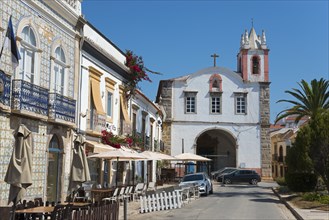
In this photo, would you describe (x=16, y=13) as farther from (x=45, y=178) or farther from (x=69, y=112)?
(x=45, y=178)

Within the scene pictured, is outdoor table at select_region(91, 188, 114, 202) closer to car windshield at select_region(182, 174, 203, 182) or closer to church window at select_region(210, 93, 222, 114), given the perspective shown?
car windshield at select_region(182, 174, 203, 182)

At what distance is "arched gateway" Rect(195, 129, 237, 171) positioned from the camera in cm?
5216

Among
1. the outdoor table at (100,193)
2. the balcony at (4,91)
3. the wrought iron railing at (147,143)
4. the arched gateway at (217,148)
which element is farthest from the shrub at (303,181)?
the arched gateway at (217,148)

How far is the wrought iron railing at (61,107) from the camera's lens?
54.4 ft

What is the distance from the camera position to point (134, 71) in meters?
28.0

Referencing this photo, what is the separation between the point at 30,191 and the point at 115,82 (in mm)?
10664

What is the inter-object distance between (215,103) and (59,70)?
32686 mm

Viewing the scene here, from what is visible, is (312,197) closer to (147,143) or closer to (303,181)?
(303,181)

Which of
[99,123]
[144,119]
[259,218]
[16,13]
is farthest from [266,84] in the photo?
[16,13]

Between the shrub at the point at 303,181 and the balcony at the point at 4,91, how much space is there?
57.3ft

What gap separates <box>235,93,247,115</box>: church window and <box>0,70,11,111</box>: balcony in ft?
124

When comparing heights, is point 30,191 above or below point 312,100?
below

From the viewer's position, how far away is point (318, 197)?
2239 centimetres

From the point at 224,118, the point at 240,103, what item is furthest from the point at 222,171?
the point at 240,103
